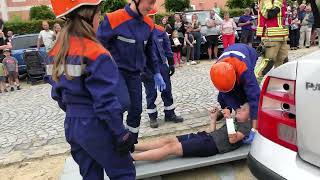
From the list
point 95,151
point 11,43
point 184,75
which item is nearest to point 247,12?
point 184,75

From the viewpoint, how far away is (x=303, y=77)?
2.24 metres

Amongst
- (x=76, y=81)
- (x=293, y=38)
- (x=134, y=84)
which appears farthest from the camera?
(x=293, y=38)

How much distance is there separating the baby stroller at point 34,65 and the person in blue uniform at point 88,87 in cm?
1015

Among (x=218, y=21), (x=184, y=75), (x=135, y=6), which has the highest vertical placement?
(x=135, y=6)

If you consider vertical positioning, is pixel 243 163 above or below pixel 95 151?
below

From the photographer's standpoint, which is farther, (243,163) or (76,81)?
(243,163)

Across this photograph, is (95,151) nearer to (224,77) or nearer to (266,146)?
(266,146)

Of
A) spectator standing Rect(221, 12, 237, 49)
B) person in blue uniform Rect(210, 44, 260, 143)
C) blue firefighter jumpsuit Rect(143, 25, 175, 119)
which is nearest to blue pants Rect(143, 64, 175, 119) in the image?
blue firefighter jumpsuit Rect(143, 25, 175, 119)

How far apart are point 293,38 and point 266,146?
1435 cm

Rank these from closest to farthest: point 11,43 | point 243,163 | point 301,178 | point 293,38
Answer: point 301,178
point 243,163
point 11,43
point 293,38

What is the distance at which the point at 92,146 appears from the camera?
2.79 m

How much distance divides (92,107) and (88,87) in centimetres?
15

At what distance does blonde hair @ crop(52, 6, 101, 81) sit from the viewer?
106 inches

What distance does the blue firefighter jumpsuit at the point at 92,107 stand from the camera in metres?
2.62
